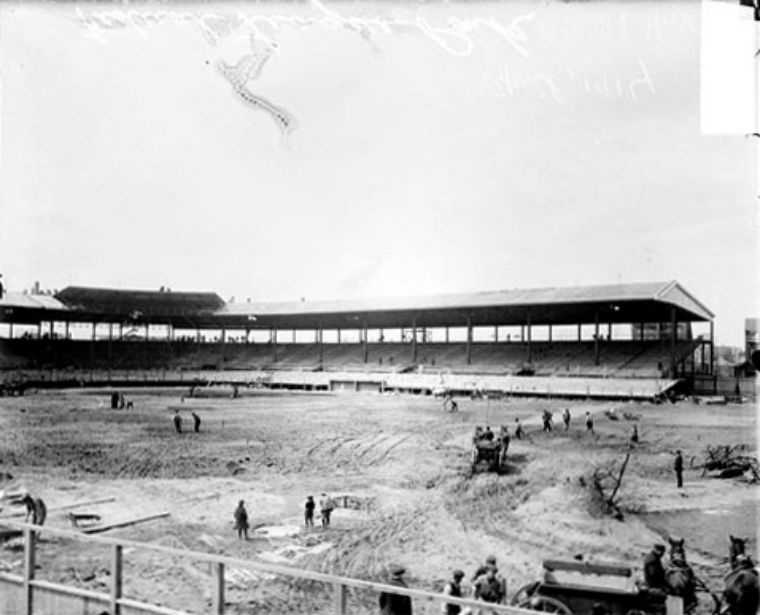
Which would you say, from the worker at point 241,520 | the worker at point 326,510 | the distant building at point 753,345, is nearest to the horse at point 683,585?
the distant building at point 753,345

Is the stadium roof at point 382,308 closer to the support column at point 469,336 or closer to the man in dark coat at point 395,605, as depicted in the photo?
the support column at point 469,336

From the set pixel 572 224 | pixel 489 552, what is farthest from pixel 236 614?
pixel 572 224

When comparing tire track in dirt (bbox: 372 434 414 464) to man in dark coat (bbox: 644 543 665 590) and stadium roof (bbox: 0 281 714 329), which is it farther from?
stadium roof (bbox: 0 281 714 329)

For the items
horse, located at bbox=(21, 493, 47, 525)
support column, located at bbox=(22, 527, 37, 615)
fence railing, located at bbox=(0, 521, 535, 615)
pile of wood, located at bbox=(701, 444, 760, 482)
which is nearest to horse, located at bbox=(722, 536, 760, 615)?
fence railing, located at bbox=(0, 521, 535, 615)

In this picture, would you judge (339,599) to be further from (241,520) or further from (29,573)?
(241,520)

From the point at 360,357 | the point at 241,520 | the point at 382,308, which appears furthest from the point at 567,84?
the point at 360,357

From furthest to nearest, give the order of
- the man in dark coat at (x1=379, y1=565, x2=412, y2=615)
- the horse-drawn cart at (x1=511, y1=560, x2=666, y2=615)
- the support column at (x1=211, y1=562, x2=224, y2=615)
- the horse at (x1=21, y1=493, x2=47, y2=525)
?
the horse at (x1=21, y1=493, x2=47, y2=525) < the horse-drawn cart at (x1=511, y1=560, x2=666, y2=615) < the man in dark coat at (x1=379, y1=565, x2=412, y2=615) < the support column at (x1=211, y1=562, x2=224, y2=615)
